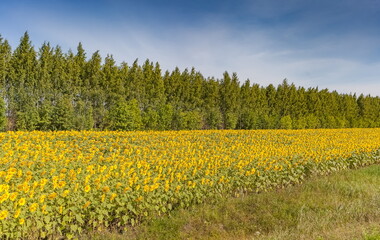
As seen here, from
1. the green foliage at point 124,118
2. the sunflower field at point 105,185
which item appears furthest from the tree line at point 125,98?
the sunflower field at point 105,185

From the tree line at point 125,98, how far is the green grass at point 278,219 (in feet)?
55.9

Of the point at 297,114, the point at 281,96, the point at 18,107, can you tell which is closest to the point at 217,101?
the point at 281,96

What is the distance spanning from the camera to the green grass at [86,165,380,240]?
14.5 ft

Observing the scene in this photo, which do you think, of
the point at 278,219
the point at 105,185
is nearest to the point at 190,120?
the point at 278,219

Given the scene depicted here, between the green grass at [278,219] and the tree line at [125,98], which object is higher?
the tree line at [125,98]

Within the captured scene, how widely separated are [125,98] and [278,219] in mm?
25879

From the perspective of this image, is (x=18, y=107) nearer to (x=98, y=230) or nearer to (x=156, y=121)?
(x=156, y=121)

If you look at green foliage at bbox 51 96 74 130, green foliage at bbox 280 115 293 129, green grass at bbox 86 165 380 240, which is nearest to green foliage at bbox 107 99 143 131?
green foliage at bbox 51 96 74 130

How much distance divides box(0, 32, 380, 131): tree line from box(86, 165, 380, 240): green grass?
55.9 feet

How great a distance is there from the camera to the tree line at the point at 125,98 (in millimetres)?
22375

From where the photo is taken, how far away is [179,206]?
5734mm

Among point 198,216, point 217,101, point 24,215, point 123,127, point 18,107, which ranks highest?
point 217,101

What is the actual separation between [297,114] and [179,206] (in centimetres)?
4216

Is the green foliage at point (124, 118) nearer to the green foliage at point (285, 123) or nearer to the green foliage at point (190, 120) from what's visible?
the green foliage at point (190, 120)
